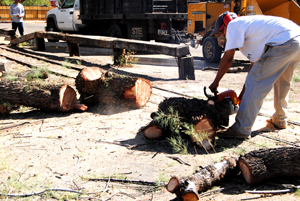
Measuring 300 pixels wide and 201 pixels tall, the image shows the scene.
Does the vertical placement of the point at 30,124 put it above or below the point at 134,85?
below

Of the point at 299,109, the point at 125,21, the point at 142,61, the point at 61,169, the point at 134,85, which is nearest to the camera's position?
the point at 61,169

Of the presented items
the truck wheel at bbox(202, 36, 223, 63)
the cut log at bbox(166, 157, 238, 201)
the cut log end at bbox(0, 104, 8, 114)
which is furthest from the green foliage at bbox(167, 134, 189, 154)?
the truck wheel at bbox(202, 36, 223, 63)

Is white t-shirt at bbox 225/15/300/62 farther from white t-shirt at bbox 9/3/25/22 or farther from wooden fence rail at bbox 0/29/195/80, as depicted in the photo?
white t-shirt at bbox 9/3/25/22

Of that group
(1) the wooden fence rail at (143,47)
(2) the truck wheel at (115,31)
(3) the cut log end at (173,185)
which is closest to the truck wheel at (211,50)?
(1) the wooden fence rail at (143,47)

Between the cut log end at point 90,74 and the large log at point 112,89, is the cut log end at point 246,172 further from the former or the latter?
the cut log end at point 90,74

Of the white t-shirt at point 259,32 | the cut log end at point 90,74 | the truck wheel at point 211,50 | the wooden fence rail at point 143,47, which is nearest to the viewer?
the white t-shirt at point 259,32

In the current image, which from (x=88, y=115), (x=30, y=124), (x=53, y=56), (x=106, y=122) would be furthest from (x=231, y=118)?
(x=53, y=56)

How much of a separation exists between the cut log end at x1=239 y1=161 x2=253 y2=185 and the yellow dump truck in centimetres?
793

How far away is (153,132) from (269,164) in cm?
155

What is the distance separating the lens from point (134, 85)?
4.87 m

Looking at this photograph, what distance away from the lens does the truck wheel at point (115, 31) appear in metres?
12.7

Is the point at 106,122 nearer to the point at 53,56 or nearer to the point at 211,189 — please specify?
the point at 211,189

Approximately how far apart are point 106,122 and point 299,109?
360 centimetres

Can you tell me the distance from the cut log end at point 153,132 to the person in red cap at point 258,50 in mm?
922
